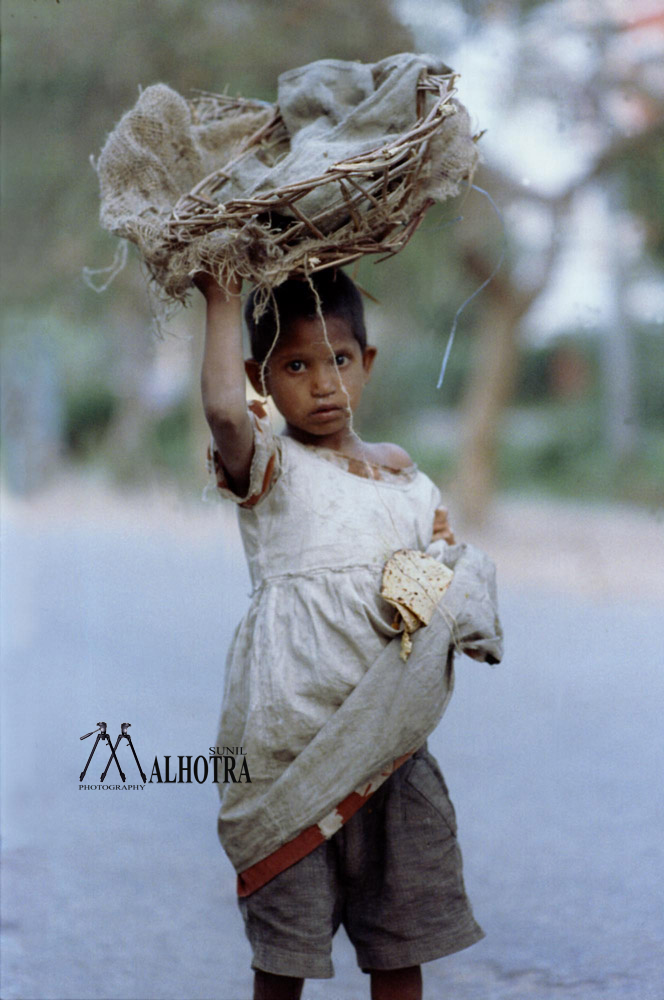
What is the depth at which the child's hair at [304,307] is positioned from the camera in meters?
1.58

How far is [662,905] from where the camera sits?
2197 mm

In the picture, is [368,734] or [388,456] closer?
[368,734]

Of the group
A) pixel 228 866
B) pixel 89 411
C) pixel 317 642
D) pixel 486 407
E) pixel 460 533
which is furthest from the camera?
pixel 89 411

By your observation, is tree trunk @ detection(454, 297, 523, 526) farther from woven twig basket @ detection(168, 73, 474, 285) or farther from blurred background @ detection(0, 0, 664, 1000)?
woven twig basket @ detection(168, 73, 474, 285)

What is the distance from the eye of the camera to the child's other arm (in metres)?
1.46

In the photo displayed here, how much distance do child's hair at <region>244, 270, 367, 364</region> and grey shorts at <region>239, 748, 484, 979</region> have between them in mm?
671

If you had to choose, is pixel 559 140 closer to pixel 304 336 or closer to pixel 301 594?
pixel 304 336

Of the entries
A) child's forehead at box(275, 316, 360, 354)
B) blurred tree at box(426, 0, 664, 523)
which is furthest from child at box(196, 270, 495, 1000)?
blurred tree at box(426, 0, 664, 523)

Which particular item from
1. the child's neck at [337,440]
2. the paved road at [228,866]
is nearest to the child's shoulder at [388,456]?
the child's neck at [337,440]

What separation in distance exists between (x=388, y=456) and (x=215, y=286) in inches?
16.3

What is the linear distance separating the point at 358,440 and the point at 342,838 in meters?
0.60

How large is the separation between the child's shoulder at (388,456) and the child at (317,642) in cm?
4

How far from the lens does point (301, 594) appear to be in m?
1.56

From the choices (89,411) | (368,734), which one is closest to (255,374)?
(368,734)
